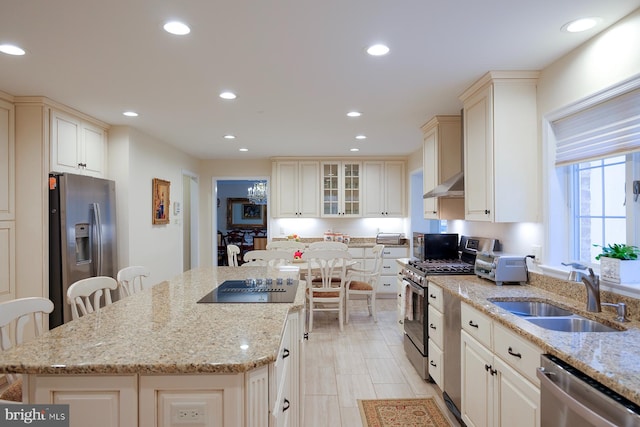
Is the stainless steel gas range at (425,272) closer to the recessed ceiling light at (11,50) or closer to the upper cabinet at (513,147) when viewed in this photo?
the upper cabinet at (513,147)

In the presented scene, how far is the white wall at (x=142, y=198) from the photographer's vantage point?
4.15 m

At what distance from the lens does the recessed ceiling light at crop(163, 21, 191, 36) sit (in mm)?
1971

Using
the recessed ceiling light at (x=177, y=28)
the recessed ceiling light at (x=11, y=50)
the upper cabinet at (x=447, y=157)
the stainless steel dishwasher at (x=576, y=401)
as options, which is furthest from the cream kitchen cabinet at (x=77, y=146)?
the stainless steel dishwasher at (x=576, y=401)

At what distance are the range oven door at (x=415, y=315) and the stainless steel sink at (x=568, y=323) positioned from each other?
1135 mm

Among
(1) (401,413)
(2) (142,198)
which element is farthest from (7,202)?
(1) (401,413)

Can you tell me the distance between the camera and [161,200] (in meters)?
4.96

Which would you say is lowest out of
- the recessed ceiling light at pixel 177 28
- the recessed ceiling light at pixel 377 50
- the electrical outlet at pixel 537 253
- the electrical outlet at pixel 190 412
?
the electrical outlet at pixel 190 412

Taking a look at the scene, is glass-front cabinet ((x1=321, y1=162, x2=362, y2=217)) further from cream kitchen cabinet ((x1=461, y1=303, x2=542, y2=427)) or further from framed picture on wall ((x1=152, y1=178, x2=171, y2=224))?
cream kitchen cabinet ((x1=461, y1=303, x2=542, y2=427))

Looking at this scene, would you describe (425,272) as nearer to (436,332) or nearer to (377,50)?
(436,332)

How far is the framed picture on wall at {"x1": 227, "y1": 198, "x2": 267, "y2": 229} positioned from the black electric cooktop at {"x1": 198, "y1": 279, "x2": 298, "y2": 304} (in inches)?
304

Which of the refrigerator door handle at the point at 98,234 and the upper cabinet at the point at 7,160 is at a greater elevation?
the upper cabinet at the point at 7,160

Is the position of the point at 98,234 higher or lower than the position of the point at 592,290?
higher

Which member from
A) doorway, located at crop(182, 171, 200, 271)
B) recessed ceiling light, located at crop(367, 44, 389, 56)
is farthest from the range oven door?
doorway, located at crop(182, 171, 200, 271)

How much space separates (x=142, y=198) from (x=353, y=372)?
3162 mm
